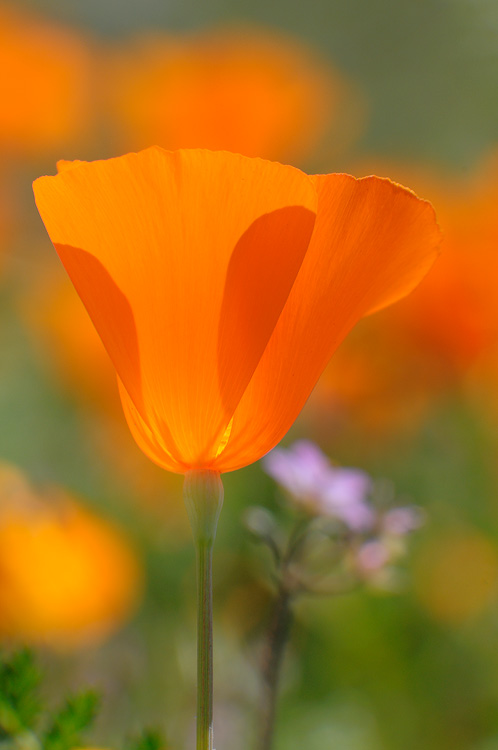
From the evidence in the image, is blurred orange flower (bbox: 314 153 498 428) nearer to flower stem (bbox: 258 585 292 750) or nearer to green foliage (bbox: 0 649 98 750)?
flower stem (bbox: 258 585 292 750)

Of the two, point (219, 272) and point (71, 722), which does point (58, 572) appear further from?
point (219, 272)

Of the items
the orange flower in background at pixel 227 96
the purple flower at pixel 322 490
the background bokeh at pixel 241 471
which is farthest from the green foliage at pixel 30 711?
the orange flower in background at pixel 227 96

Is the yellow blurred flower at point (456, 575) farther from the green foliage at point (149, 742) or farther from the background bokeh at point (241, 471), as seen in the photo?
the green foliage at point (149, 742)


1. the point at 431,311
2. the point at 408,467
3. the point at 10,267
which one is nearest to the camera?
the point at 431,311

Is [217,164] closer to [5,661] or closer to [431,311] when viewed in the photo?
[5,661]

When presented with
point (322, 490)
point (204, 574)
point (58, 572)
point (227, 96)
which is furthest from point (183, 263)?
point (227, 96)

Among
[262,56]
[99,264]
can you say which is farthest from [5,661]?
[262,56]
